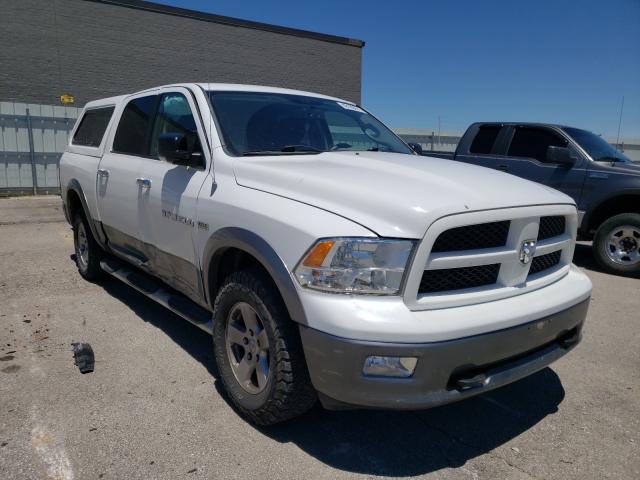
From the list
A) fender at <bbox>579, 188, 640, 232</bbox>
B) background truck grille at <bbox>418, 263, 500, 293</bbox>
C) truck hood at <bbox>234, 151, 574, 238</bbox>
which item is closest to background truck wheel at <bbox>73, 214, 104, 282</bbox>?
truck hood at <bbox>234, 151, 574, 238</bbox>

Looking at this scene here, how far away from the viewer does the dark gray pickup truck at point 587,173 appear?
6.63 m

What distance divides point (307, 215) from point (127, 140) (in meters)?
2.68

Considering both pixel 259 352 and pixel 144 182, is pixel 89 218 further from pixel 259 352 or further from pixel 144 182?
pixel 259 352

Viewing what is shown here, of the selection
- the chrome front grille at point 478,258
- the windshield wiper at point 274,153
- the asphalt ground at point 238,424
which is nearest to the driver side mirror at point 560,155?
the asphalt ground at point 238,424

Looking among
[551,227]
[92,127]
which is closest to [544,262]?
[551,227]

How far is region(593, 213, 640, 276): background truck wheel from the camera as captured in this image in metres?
6.56

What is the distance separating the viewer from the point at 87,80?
714 inches

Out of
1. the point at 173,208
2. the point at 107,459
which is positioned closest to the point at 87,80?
the point at 173,208

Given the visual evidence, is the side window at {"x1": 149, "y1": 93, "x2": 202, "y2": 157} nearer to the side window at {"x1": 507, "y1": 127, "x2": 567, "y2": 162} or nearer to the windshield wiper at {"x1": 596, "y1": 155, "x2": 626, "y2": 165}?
the side window at {"x1": 507, "y1": 127, "x2": 567, "y2": 162}

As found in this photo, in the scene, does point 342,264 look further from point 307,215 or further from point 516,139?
point 516,139

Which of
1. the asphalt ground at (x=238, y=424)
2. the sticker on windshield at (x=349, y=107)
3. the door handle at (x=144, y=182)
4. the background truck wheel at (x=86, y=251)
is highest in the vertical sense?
the sticker on windshield at (x=349, y=107)

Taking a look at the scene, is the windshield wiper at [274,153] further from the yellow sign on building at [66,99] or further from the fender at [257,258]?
the yellow sign on building at [66,99]

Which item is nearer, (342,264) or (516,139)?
(342,264)

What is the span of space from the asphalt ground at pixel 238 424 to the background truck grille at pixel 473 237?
1086 millimetres
